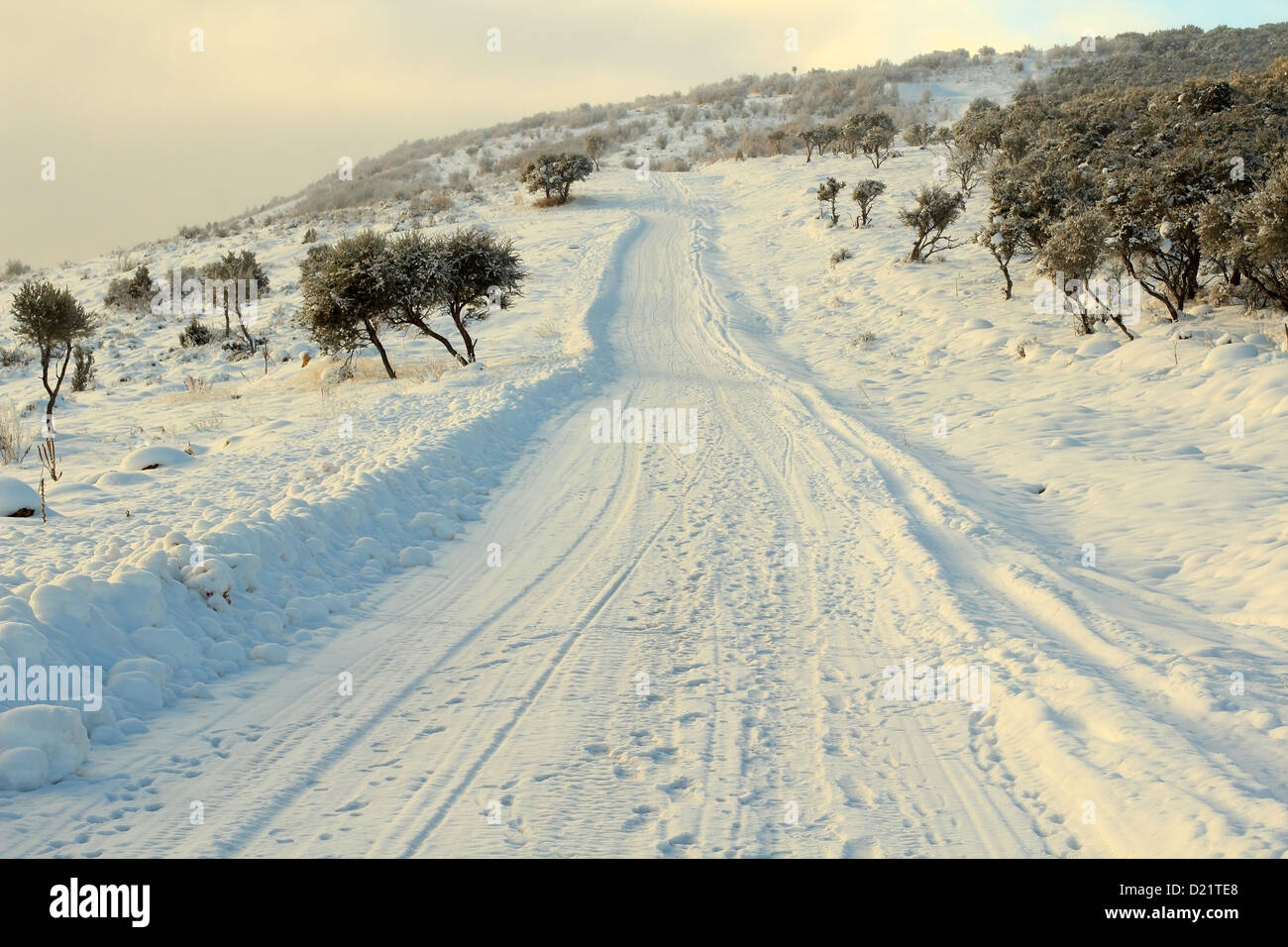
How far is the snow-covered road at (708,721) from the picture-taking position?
377cm

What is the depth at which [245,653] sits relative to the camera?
18.3ft

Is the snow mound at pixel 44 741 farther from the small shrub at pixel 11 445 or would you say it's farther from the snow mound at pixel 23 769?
the small shrub at pixel 11 445

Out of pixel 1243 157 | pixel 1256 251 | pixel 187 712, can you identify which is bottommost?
pixel 187 712

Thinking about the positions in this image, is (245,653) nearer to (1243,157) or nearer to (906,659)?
(906,659)

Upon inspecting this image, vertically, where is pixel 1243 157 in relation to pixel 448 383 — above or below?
above

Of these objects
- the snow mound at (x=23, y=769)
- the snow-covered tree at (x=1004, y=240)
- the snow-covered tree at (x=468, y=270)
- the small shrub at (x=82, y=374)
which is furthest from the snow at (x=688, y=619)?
the small shrub at (x=82, y=374)

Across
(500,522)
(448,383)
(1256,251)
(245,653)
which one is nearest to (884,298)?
(1256,251)

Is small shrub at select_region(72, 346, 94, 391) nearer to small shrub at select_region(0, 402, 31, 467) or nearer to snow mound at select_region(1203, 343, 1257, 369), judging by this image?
small shrub at select_region(0, 402, 31, 467)

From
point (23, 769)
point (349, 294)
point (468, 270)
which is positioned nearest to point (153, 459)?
point (23, 769)

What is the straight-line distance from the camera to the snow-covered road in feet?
12.4

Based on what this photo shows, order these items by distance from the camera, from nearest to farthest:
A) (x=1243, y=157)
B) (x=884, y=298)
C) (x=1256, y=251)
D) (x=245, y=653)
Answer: (x=245, y=653) → (x=1256, y=251) → (x=1243, y=157) → (x=884, y=298)

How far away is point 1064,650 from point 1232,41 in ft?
216

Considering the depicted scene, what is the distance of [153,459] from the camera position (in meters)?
10.8

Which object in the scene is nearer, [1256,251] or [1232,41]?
[1256,251]
